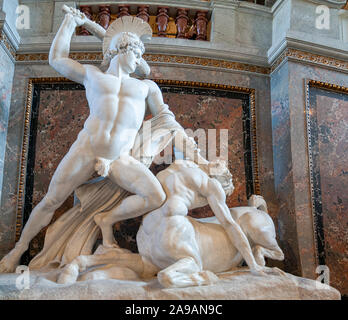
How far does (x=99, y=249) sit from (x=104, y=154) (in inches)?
36.7

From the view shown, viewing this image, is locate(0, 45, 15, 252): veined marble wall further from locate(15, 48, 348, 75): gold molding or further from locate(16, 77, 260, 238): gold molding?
locate(15, 48, 348, 75): gold molding

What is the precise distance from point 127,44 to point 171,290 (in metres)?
2.53

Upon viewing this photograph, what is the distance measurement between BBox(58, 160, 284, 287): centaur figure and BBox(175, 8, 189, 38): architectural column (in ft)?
8.06

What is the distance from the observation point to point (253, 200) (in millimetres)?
4746

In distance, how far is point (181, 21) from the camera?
6.12 m

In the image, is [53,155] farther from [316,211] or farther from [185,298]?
[316,211]

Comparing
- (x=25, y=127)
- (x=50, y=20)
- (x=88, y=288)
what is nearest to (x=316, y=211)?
(x=88, y=288)

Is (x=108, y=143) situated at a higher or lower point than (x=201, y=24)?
lower

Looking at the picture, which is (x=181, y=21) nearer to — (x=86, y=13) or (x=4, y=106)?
(x=86, y=13)

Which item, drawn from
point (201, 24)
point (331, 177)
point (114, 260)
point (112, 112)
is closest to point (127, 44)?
point (112, 112)

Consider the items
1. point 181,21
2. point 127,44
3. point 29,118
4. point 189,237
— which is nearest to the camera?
point 189,237

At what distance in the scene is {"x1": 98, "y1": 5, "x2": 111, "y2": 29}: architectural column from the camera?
19.6 ft

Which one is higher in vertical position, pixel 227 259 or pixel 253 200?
pixel 253 200
